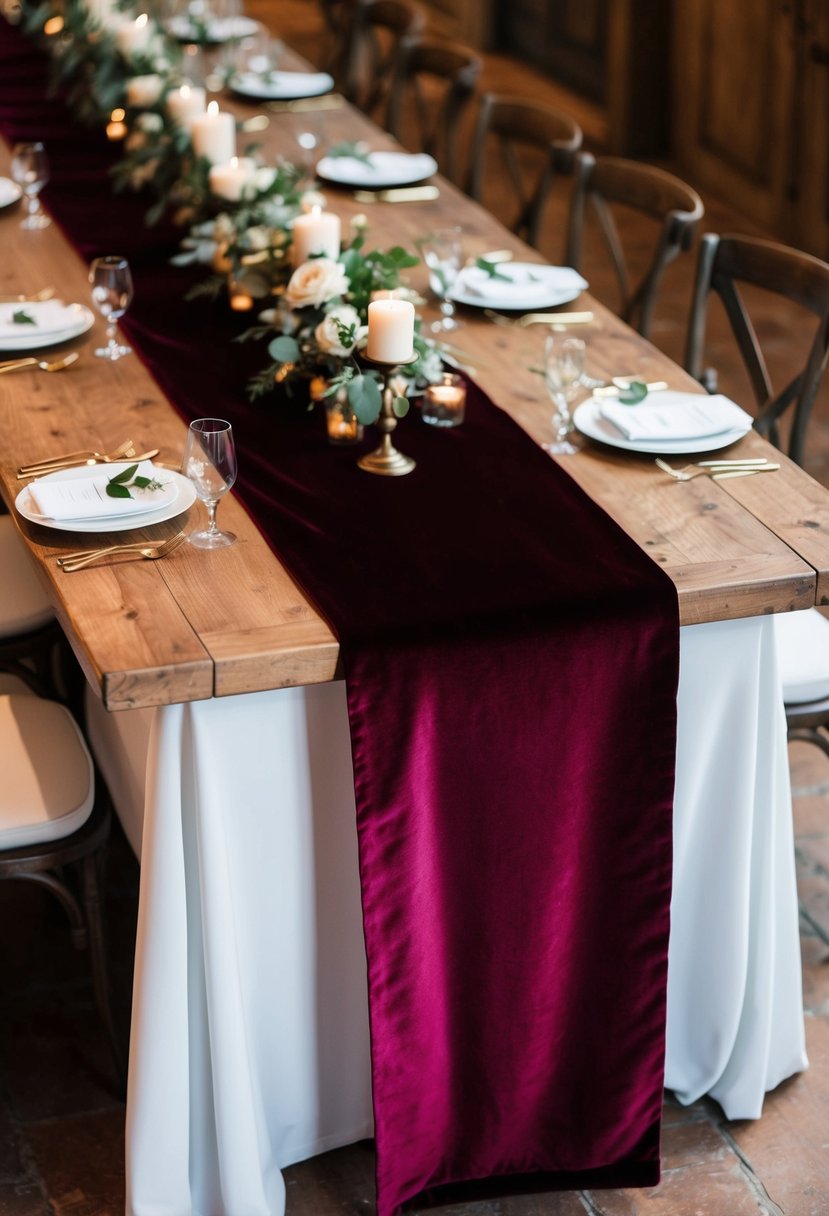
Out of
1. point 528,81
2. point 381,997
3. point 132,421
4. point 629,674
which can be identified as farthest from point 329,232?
point 528,81

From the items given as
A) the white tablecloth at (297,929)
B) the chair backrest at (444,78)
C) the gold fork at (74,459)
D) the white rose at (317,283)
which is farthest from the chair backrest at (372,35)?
the white tablecloth at (297,929)

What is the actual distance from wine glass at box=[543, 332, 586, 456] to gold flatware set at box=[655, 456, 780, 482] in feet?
0.51

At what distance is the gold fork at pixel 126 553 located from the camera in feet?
6.91

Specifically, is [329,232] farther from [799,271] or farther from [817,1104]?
[817,1104]

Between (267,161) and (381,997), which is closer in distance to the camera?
(381,997)

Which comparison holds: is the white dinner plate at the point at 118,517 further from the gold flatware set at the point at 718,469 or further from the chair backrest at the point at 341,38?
the chair backrest at the point at 341,38

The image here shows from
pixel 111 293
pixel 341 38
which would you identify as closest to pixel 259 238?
pixel 111 293

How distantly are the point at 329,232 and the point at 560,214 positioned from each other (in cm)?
399

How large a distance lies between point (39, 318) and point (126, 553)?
2.98 feet

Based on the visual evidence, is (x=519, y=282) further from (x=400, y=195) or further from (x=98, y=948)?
(x=98, y=948)

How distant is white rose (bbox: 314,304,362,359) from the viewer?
7.98 ft

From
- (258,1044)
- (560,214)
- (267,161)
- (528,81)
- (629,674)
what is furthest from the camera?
(528,81)

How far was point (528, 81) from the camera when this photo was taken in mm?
8469

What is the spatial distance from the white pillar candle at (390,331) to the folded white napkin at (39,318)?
2.64ft
